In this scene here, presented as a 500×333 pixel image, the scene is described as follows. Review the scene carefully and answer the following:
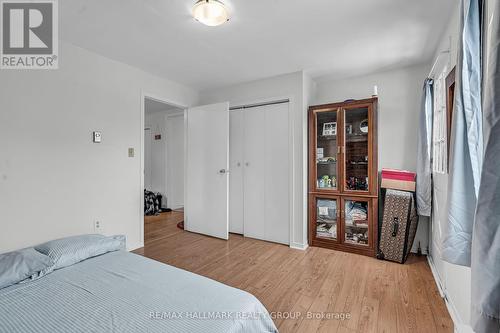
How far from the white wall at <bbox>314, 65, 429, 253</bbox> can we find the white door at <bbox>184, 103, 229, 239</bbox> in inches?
82.7

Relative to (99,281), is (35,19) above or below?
above

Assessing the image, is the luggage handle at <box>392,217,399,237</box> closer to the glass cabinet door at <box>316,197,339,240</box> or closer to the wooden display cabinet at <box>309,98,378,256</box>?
the wooden display cabinet at <box>309,98,378,256</box>

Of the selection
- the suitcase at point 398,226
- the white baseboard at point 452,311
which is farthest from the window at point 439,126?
the white baseboard at point 452,311

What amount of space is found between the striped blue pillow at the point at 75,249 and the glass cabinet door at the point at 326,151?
8.15 ft

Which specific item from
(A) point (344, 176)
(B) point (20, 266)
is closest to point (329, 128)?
A: (A) point (344, 176)

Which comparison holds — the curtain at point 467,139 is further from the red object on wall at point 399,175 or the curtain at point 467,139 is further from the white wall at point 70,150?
the white wall at point 70,150

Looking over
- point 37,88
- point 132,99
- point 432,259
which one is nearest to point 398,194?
point 432,259

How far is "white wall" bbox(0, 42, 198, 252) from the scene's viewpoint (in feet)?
6.76

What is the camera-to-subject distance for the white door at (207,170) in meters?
3.46

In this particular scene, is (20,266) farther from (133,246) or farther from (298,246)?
(298,246)

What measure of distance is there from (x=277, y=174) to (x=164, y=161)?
3496 millimetres

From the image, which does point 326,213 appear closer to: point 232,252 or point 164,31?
point 232,252

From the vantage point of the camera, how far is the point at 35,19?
195cm

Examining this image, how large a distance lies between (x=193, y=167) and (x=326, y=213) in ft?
7.03
